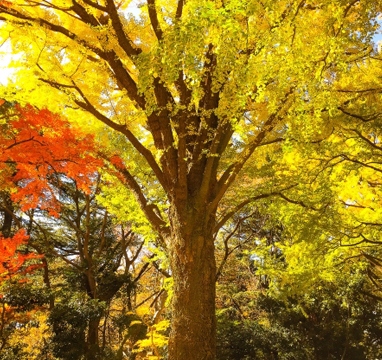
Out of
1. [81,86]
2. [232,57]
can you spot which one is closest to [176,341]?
[232,57]

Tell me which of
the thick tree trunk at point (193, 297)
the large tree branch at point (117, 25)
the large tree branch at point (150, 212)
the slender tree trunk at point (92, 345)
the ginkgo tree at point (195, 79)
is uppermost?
the large tree branch at point (117, 25)

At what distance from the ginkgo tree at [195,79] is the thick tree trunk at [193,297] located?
0.4 inches

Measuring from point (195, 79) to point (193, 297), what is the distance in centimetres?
208

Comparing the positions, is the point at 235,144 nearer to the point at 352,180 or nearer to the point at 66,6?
the point at 352,180

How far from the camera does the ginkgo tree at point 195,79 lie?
2.43 meters

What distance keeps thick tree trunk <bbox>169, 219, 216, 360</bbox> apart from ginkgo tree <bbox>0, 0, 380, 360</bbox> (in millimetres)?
10

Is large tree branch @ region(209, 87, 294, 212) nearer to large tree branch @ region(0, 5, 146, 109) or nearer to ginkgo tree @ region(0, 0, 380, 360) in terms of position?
ginkgo tree @ region(0, 0, 380, 360)

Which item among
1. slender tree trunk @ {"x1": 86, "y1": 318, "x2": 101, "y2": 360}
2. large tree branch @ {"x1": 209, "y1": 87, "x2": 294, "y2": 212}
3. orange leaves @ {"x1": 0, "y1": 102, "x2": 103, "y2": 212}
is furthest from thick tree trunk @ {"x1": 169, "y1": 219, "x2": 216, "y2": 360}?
slender tree trunk @ {"x1": 86, "y1": 318, "x2": 101, "y2": 360}

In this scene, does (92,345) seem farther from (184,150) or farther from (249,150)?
(249,150)

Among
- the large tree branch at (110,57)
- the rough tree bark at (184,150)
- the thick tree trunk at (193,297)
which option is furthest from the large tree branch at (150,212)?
the large tree branch at (110,57)

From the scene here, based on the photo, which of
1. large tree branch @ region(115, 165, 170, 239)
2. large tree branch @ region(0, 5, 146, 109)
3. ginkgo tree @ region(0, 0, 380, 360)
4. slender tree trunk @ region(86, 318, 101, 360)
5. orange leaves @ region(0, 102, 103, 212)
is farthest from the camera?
slender tree trunk @ region(86, 318, 101, 360)

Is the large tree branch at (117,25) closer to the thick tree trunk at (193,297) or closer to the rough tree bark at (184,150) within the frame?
the rough tree bark at (184,150)

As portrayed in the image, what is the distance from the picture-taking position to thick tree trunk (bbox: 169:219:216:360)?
2.69 m

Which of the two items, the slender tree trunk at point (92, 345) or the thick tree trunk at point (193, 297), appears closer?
the thick tree trunk at point (193, 297)
